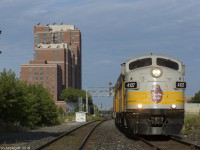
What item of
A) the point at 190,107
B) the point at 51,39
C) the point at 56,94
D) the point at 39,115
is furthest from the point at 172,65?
the point at 51,39

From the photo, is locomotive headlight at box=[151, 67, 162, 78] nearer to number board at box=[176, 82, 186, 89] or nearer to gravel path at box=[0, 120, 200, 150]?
number board at box=[176, 82, 186, 89]

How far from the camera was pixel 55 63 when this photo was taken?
16388 cm

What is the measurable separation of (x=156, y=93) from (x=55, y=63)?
482ft

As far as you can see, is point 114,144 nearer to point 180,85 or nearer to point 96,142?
point 96,142

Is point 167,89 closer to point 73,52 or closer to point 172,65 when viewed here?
point 172,65

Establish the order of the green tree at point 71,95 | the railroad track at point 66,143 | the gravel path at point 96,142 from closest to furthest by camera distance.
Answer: the gravel path at point 96,142, the railroad track at point 66,143, the green tree at point 71,95

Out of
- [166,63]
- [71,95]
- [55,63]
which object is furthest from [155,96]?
[55,63]

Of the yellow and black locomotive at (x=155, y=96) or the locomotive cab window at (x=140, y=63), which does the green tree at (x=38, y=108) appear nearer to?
the locomotive cab window at (x=140, y=63)

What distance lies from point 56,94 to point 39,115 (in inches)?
4611

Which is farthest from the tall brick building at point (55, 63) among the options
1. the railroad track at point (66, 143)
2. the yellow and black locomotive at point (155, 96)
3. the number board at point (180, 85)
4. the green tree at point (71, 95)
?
the number board at point (180, 85)

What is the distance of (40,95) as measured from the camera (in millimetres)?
46656

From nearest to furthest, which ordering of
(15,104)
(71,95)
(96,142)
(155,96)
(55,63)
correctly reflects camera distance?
(155,96) < (96,142) < (15,104) < (71,95) < (55,63)

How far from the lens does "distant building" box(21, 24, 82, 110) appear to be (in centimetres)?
15562

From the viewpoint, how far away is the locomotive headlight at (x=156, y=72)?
1888cm
